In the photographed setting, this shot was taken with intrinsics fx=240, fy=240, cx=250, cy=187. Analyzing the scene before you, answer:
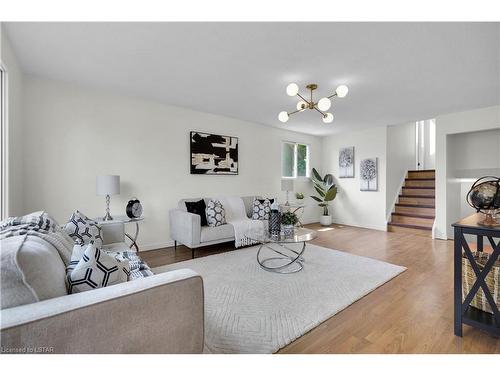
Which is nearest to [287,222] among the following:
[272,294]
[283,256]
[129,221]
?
[283,256]

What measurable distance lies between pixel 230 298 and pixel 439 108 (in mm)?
4517

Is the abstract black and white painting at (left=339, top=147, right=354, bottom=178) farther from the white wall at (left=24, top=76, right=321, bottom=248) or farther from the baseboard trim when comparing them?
the baseboard trim

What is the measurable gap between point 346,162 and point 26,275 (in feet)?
20.3

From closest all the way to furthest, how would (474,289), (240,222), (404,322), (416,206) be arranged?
Answer: 1. (474,289)
2. (404,322)
3. (240,222)
4. (416,206)

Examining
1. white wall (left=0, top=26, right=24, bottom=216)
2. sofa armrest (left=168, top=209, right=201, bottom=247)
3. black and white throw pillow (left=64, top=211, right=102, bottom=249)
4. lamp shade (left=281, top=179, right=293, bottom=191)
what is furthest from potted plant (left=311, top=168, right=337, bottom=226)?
white wall (left=0, top=26, right=24, bottom=216)

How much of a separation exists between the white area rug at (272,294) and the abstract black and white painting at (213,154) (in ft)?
5.53

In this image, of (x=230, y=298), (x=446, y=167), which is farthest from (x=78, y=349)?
(x=446, y=167)

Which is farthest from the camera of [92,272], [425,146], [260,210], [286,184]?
[425,146]

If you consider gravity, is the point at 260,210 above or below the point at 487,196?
below

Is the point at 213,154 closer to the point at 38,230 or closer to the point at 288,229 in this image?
the point at 288,229

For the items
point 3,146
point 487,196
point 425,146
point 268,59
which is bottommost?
point 487,196

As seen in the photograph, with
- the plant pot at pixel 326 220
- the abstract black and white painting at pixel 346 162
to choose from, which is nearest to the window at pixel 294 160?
the abstract black and white painting at pixel 346 162

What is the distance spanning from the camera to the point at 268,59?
245 centimetres
